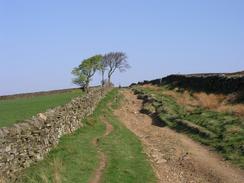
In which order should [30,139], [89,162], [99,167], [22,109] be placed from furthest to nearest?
[22,109]
[89,162]
[30,139]
[99,167]

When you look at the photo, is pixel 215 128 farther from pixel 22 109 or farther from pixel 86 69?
pixel 86 69

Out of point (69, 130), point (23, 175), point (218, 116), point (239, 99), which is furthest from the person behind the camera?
point (239, 99)

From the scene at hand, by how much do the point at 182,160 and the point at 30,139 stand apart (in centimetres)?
585

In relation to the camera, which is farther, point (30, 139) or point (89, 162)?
point (89, 162)

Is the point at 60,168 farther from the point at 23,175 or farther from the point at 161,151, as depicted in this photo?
the point at 161,151

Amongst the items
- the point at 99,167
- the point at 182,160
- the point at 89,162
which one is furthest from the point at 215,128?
the point at 99,167

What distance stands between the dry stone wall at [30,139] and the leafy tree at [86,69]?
105899 millimetres

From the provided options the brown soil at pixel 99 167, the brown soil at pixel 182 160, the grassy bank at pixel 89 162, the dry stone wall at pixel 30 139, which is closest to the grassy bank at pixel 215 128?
the brown soil at pixel 182 160

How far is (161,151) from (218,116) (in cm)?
796

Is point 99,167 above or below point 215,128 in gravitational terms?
below

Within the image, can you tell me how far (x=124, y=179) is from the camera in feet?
53.6

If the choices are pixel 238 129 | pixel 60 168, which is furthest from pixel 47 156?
pixel 238 129

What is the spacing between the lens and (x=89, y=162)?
18.7 metres

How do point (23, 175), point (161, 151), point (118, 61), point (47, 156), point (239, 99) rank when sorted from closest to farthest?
point (23, 175) → point (47, 156) → point (161, 151) → point (239, 99) → point (118, 61)
